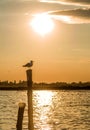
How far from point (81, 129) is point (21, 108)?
2686 cm

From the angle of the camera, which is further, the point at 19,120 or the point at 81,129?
the point at 81,129

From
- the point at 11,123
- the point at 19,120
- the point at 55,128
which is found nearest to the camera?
the point at 19,120

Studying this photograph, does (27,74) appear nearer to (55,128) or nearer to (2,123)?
(55,128)

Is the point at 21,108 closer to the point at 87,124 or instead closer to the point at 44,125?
the point at 44,125

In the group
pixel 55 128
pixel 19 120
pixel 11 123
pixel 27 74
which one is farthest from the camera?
pixel 11 123

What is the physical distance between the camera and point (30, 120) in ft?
85.7

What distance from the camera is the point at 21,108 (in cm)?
2614

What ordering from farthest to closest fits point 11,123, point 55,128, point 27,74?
point 11,123 → point 55,128 → point 27,74

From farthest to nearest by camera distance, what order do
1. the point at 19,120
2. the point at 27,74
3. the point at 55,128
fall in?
the point at 55,128 → the point at 19,120 → the point at 27,74

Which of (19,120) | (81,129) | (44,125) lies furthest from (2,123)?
(19,120)

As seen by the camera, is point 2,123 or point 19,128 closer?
point 19,128

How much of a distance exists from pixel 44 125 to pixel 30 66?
1187 inches

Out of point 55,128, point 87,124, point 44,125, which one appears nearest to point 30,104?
point 55,128

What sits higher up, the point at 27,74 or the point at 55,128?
the point at 27,74
